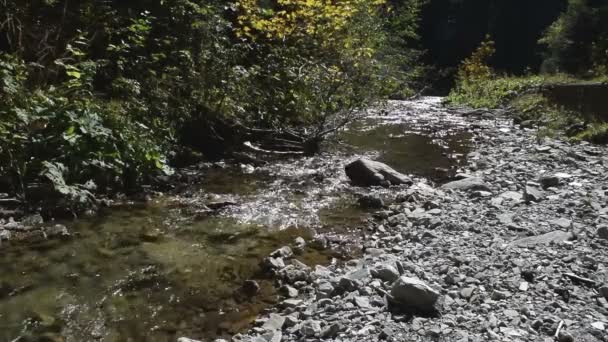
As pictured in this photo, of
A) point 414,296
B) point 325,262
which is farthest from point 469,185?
point 414,296

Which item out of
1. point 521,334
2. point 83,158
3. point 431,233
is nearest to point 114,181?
point 83,158

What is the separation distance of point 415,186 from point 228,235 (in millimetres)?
3694

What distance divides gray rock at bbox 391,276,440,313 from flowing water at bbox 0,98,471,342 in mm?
1355

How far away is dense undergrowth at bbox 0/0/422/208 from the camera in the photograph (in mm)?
6660

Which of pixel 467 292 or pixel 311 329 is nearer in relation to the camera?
pixel 311 329

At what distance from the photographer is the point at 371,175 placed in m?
8.70

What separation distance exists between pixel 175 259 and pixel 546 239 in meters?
3.99

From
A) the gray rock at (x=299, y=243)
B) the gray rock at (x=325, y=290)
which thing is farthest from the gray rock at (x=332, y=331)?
the gray rock at (x=299, y=243)

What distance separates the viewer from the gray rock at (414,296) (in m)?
3.68

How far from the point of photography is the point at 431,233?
5.73 m

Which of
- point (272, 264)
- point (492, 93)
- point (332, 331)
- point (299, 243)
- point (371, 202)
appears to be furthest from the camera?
point (492, 93)

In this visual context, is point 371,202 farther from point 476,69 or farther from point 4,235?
point 476,69

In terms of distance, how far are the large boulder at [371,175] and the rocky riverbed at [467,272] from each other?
69cm

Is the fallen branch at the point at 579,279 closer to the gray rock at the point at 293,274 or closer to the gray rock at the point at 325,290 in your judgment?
the gray rock at the point at 325,290
